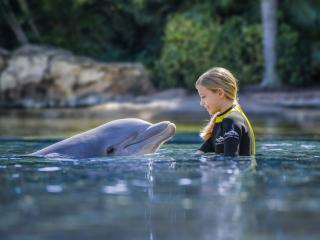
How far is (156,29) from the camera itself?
28734mm

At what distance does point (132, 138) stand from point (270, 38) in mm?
15420

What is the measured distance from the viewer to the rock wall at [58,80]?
24.5 meters

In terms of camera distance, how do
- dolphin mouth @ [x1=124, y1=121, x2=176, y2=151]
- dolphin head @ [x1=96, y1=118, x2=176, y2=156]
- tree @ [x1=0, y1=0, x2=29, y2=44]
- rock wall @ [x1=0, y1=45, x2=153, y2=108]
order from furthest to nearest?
tree @ [x1=0, y1=0, x2=29, y2=44] → rock wall @ [x1=0, y1=45, x2=153, y2=108] → dolphin head @ [x1=96, y1=118, x2=176, y2=156] → dolphin mouth @ [x1=124, y1=121, x2=176, y2=151]

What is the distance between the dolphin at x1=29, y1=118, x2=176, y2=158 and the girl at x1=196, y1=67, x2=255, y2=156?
55 cm

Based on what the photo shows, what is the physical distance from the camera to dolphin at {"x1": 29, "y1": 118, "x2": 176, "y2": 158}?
8.19 m

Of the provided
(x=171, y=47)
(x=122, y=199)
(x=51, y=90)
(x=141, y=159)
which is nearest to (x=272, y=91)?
(x=171, y=47)

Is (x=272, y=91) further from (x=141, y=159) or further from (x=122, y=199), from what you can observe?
(x=122, y=199)

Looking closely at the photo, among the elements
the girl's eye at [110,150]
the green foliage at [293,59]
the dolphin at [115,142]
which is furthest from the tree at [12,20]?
the girl's eye at [110,150]

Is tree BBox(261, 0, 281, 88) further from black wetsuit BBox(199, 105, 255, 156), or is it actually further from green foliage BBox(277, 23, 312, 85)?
black wetsuit BBox(199, 105, 255, 156)

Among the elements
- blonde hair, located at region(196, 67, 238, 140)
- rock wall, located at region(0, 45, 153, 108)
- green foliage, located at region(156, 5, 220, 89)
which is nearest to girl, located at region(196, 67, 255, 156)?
blonde hair, located at region(196, 67, 238, 140)

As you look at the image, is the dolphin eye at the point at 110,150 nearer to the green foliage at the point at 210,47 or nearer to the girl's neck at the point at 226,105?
the girl's neck at the point at 226,105

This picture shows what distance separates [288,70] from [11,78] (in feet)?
29.5

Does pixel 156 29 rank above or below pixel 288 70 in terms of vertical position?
above

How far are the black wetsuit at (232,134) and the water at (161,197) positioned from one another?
16 centimetres
